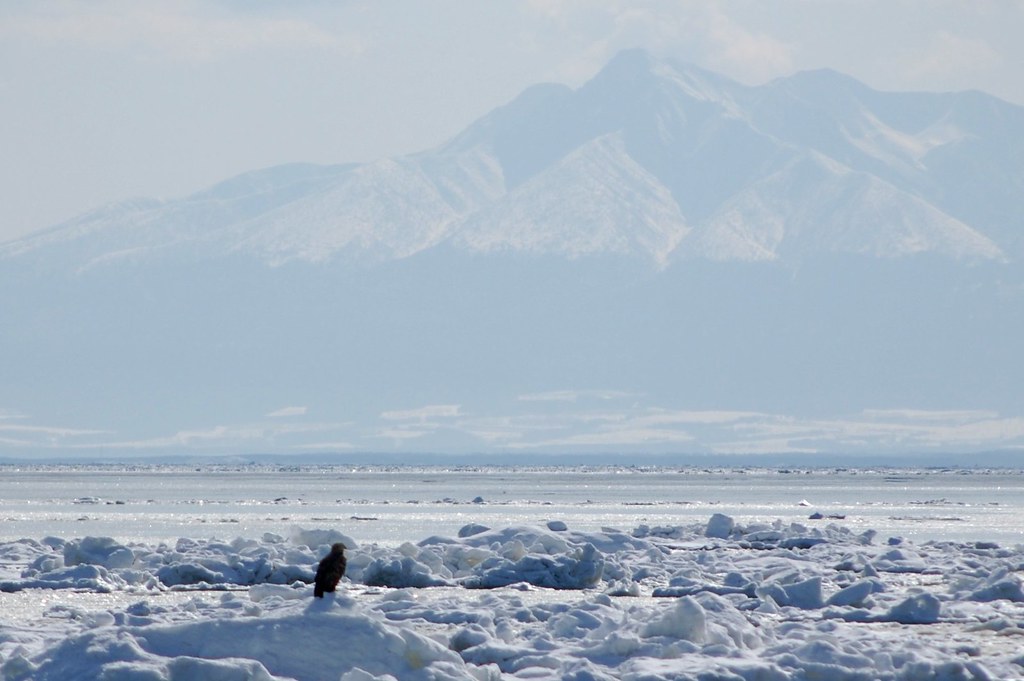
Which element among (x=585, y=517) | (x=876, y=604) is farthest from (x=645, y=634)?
(x=585, y=517)

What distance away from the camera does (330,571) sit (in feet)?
57.2

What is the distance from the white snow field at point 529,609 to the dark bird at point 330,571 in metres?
0.41

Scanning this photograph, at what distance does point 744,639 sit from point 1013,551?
15686 mm

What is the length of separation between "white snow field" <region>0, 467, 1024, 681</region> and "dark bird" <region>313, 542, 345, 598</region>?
41 centimetres

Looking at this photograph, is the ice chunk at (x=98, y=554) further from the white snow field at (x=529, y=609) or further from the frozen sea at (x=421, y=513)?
the frozen sea at (x=421, y=513)

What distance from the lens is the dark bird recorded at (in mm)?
17344

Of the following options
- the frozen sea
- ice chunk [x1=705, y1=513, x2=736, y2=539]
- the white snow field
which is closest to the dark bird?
the white snow field

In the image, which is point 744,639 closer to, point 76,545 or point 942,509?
point 76,545

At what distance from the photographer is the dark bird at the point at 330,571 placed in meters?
17.3

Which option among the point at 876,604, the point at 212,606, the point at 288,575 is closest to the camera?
the point at 212,606

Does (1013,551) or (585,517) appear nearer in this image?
(1013,551)

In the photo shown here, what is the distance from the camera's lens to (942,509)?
63438mm

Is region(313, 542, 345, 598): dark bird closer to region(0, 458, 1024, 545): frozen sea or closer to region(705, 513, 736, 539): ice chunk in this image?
region(0, 458, 1024, 545): frozen sea

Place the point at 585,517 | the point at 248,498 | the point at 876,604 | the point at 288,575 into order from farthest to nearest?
the point at 248,498 < the point at 585,517 < the point at 288,575 < the point at 876,604
